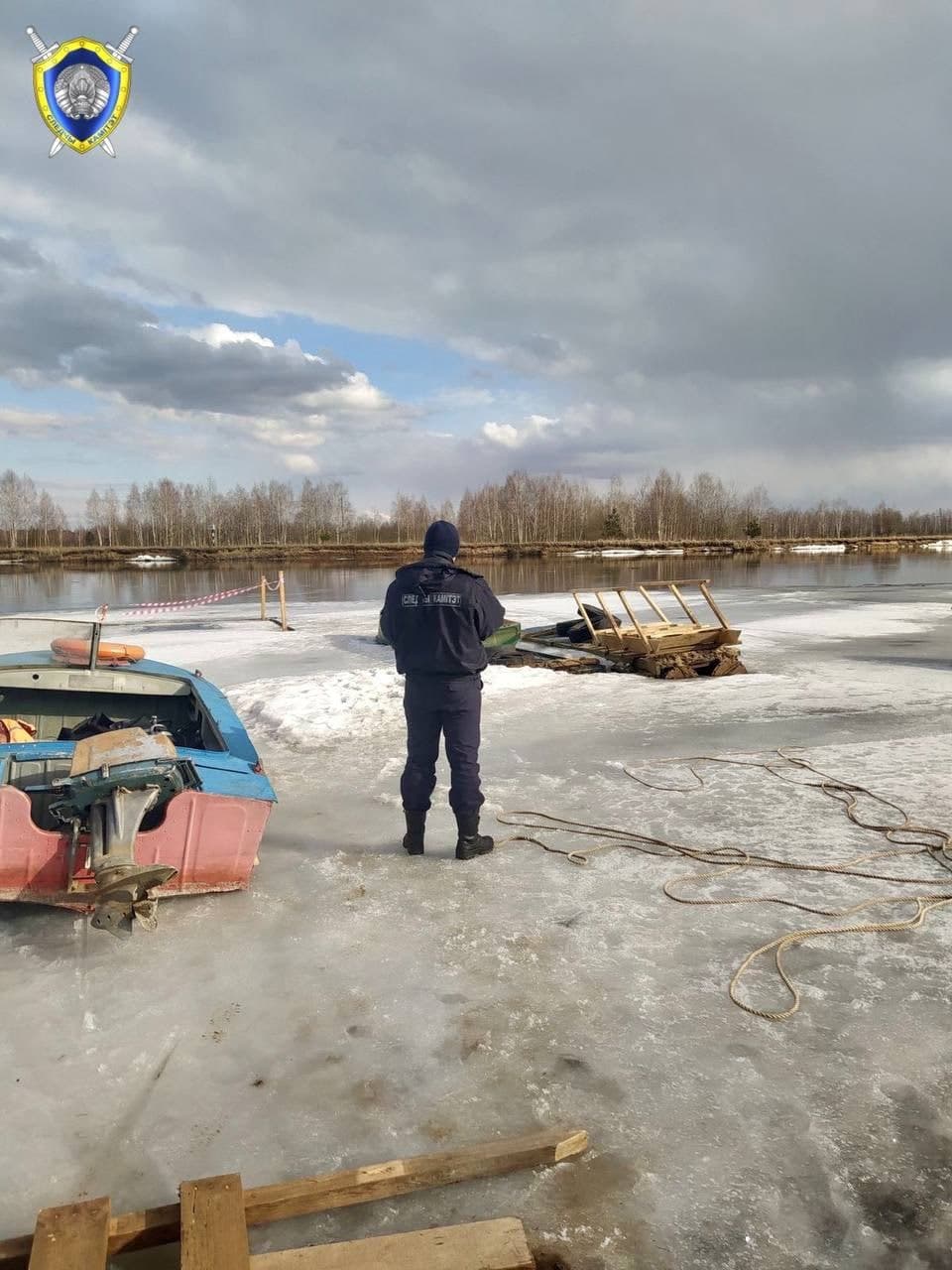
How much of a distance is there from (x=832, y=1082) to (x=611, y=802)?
2.87 m

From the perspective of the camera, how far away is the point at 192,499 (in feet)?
339

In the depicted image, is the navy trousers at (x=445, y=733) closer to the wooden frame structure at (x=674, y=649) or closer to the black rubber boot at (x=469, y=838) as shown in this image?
the black rubber boot at (x=469, y=838)

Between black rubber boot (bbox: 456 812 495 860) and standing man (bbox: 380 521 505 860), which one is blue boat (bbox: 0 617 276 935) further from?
black rubber boot (bbox: 456 812 495 860)

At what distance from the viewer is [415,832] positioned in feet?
14.6

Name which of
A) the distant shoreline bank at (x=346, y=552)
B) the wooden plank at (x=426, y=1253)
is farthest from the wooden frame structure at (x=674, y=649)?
the distant shoreline bank at (x=346, y=552)

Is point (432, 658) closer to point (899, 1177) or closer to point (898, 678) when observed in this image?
point (899, 1177)

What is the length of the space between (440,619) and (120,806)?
1759 mm

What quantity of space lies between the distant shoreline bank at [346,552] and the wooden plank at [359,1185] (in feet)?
198

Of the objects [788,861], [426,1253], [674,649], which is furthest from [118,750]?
[674,649]

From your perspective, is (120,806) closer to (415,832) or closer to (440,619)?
(415,832)

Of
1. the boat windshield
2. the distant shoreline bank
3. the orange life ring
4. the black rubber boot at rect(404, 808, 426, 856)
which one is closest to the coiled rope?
the black rubber boot at rect(404, 808, 426, 856)

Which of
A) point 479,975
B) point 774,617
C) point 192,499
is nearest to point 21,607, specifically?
point 774,617

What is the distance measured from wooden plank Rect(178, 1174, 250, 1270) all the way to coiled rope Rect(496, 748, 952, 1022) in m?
1.87

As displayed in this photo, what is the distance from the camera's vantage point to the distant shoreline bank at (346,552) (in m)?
67.1
